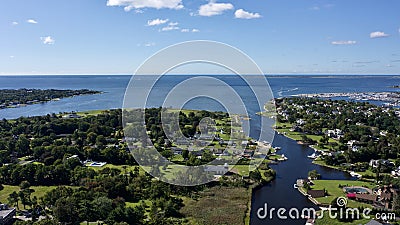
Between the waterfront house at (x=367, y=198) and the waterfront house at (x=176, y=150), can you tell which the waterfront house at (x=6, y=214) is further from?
the waterfront house at (x=367, y=198)

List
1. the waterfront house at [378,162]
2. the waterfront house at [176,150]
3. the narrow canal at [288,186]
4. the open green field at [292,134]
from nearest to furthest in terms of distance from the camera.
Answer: the narrow canal at [288,186], the waterfront house at [378,162], the waterfront house at [176,150], the open green field at [292,134]

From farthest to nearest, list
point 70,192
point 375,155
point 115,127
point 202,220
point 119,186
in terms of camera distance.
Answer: point 115,127
point 375,155
point 119,186
point 70,192
point 202,220

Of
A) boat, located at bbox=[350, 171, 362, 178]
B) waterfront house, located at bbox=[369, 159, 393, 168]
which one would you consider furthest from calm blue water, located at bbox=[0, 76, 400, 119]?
waterfront house, located at bbox=[369, 159, 393, 168]

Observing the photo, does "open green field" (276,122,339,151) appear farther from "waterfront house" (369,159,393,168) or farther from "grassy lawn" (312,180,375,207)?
"grassy lawn" (312,180,375,207)

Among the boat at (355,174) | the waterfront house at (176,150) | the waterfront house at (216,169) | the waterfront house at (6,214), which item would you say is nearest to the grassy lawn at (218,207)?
the waterfront house at (216,169)

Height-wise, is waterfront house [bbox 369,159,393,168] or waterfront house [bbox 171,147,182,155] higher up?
waterfront house [bbox 171,147,182,155]

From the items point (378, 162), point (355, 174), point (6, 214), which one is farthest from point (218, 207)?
→ point (378, 162)

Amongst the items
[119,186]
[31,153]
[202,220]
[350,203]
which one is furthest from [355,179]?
[31,153]

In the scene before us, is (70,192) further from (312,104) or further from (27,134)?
(312,104)
